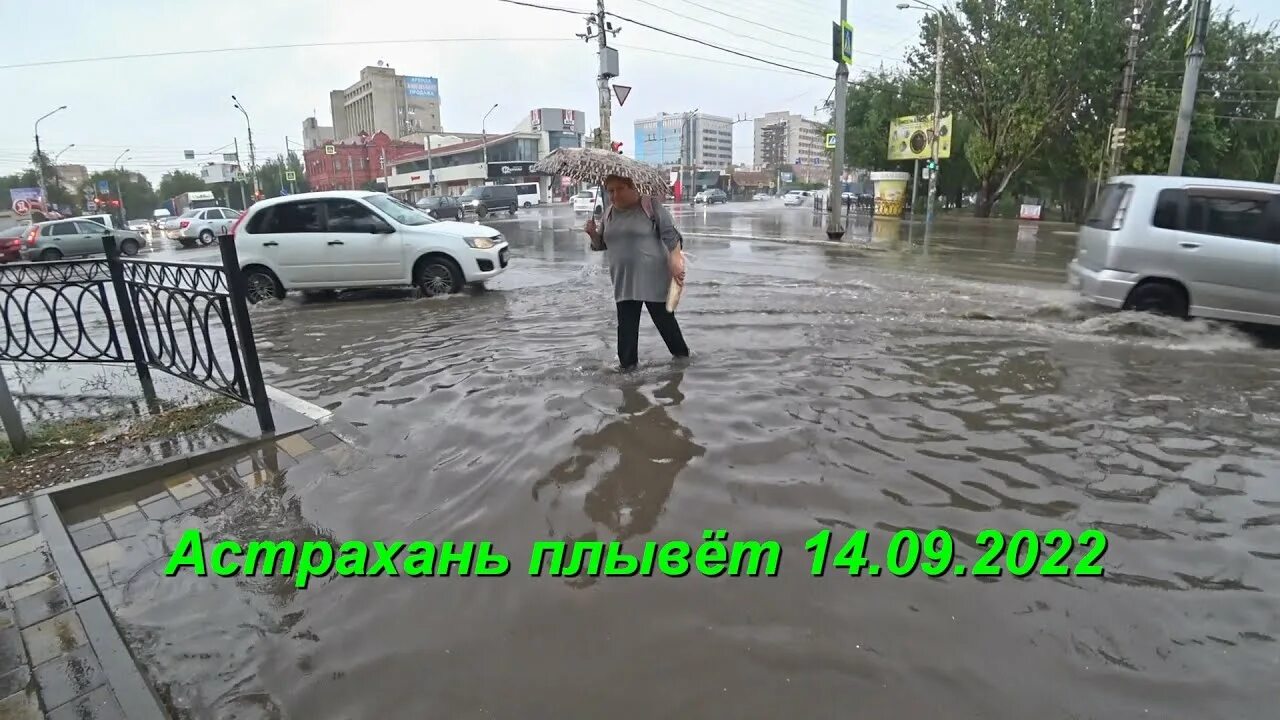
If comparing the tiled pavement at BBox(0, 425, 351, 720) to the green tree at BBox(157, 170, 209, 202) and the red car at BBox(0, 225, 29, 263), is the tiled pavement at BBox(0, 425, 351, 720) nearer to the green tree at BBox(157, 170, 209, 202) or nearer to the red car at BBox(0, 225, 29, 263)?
the red car at BBox(0, 225, 29, 263)

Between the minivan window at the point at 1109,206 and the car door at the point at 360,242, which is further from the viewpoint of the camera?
the car door at the point at 360,242

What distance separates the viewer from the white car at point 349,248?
981 cm

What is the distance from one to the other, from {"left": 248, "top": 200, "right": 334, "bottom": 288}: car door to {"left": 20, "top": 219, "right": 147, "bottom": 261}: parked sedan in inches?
585

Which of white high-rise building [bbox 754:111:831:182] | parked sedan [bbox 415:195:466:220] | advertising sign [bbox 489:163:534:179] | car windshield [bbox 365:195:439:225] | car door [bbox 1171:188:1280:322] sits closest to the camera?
car door [bbox 1171:188:1280:322]

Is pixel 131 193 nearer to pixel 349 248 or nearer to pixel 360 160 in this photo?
pixel 360 160

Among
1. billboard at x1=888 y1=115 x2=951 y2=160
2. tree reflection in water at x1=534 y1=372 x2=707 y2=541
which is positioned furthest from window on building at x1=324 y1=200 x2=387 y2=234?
billboard at x1=888 y1=115 x2=951 y2=160

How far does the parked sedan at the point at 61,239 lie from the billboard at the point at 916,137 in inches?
1239

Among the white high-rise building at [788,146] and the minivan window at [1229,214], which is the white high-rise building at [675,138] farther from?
the minivan window at [1229,214]

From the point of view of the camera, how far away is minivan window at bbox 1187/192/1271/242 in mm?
6691

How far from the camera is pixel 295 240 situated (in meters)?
9.88

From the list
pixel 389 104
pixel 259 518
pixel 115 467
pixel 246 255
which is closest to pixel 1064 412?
pixel 259 518

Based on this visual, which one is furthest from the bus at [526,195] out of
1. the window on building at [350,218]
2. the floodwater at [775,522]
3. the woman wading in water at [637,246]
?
the woman wading in water at [637,246]

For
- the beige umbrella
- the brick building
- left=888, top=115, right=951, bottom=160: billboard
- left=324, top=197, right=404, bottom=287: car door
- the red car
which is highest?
the brick building

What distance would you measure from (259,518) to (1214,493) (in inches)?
193
